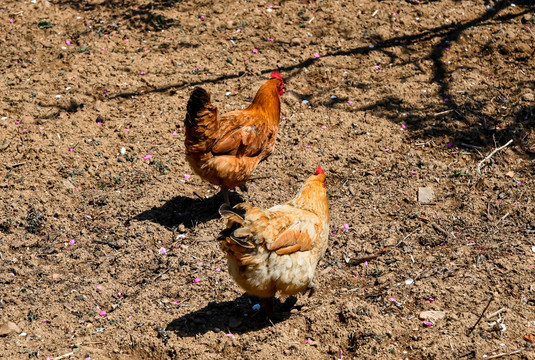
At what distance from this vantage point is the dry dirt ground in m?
4.14

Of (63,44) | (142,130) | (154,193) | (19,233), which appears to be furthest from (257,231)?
(63,44)

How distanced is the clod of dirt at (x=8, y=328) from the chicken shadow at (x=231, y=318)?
46.4 inches

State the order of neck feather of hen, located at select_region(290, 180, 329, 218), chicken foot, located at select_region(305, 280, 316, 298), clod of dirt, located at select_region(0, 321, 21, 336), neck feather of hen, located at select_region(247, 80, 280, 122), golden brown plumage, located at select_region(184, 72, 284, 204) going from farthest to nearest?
neck feather of hen, located at select_region(247, 80, 280, 122) → golden brown plumage, located at select_region(184, 72, 284, 204) → neck feather of hen, located at select_region(290, 180, 329, 218) → chicken foot, located at select_region(305, 280, 316, 298) → clod of dirt, located at select_region(0, 321, 21, 336)

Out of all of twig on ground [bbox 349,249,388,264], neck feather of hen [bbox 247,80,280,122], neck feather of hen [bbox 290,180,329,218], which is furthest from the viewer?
neck feather of hen [bbox 247,80,280,122]

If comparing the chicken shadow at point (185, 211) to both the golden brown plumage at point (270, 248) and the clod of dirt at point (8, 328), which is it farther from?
the clod of dirt at point (8, 328)

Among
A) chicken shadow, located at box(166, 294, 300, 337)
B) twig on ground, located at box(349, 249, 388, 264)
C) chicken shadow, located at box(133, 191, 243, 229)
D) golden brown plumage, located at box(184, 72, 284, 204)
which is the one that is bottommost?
chicken shadow, located at box(133, 191, 243, 229)

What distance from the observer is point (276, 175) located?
605 centimetres

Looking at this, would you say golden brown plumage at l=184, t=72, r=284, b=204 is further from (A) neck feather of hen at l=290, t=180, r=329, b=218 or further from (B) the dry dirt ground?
(A) neck feather of hen at l=290, t=180, r=329, b=218

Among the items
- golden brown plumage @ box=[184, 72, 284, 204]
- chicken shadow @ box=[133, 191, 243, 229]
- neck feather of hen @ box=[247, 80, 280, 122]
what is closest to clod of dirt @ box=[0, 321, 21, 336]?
chicken shadow @ box=[133, 191, 243, 229]

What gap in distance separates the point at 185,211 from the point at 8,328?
2.11 m

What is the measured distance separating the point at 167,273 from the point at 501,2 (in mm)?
6633

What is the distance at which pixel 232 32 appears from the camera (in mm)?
7852

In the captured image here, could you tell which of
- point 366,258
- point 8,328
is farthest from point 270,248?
point 8,328

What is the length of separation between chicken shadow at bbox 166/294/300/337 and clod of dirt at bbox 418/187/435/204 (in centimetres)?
184
